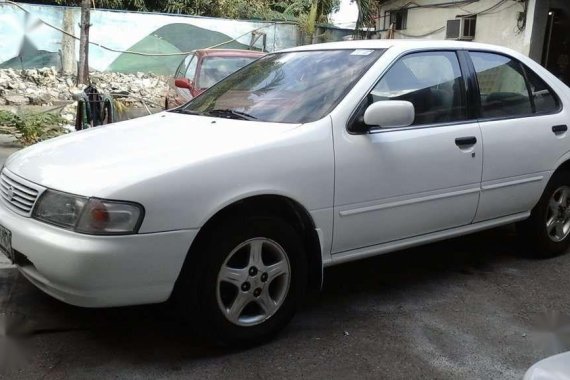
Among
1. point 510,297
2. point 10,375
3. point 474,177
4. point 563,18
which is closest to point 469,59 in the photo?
point 474,177

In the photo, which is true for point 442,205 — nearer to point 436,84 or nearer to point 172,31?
point 436,84

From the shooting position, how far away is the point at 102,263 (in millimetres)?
2703

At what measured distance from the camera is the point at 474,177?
4.06 metres

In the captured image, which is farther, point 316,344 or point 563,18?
point 563,18

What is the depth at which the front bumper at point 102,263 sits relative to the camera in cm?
271

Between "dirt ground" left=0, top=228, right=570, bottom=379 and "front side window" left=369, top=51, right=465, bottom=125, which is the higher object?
"front side window" left=369, top=51, right=465, bottom=125

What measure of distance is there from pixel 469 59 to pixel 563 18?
8.27 metres

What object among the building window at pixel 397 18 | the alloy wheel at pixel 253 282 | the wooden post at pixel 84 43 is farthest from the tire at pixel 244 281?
the building window at pixel 397 18

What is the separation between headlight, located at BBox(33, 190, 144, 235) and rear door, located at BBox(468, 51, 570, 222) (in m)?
2.47

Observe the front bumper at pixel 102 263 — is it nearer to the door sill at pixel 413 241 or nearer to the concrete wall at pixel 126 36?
the door sill at pixel 413 241

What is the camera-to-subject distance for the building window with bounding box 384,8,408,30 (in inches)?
621

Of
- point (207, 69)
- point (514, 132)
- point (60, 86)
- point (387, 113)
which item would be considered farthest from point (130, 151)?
point (60, 86)

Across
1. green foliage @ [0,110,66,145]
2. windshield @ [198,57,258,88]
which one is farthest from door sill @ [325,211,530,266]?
green foliage @ [0,110,66,145]

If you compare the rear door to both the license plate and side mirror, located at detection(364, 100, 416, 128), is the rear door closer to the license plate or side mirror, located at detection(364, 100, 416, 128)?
side mirror, located at detection(364, 100, 416, 128)
